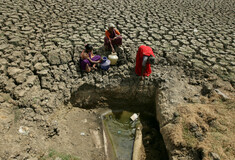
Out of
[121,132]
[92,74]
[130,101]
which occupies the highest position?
[92,74]

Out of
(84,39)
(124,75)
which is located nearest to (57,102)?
(124,75)

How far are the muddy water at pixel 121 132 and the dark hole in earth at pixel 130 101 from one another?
0.76 ft

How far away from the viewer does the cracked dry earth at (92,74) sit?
3.39 metres

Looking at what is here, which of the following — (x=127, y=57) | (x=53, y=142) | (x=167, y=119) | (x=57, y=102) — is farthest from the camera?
(x=127, y=57)

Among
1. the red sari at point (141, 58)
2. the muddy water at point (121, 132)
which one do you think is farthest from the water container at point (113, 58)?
the muddy water at point (121, 132)

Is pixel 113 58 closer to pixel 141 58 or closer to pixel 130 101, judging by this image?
pixel 141 58

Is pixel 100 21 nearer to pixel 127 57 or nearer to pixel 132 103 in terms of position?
pixel 127 57

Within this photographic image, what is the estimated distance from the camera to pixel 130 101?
493 cm

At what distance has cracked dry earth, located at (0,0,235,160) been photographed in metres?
3.39

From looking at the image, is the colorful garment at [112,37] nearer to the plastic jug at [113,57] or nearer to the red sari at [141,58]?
the plastic jug at [113,57]

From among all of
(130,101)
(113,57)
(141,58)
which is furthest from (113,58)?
(130,101)

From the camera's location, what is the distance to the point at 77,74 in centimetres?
458

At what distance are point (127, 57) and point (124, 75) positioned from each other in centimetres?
56

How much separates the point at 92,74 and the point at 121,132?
64.2 inches
